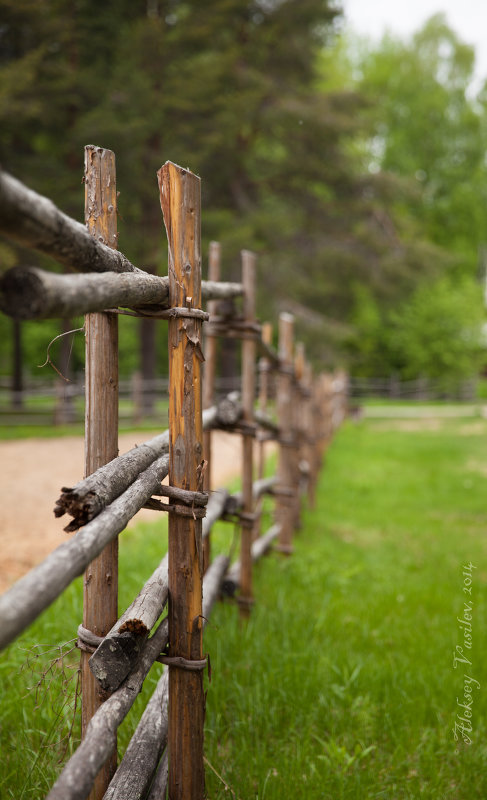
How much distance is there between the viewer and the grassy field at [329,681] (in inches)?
97.2

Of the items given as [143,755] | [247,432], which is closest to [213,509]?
[247,432]

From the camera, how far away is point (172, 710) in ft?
6.84

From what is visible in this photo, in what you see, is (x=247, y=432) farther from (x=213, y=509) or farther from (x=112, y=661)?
(x=112, y=661)

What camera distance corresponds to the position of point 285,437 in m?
5.58

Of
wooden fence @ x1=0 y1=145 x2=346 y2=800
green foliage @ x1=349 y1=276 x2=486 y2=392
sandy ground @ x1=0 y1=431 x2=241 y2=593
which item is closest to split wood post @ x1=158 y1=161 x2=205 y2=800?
wooden fence @ x1=0 y1=145 x2=346 y2=800

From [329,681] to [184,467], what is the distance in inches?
68.2

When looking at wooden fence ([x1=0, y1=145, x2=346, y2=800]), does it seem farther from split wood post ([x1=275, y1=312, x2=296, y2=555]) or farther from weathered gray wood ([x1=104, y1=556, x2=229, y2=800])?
split wood post ([x1=275, y1=312, x2=296, y2=555])

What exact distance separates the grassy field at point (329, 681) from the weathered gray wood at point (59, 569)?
69 centimetres

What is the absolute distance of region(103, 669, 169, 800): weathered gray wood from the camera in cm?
184

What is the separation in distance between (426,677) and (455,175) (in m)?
34.0

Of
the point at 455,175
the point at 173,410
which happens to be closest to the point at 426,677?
the point at 173,410

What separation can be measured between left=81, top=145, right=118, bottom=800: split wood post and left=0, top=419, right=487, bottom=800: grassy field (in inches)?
8.4

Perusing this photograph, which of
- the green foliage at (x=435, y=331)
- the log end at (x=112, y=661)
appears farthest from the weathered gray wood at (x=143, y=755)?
the green foliage at (x=435, y=331)

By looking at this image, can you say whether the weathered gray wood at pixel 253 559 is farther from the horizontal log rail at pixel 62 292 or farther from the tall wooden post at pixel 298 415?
the horizontal log rail at pixel 62 292
